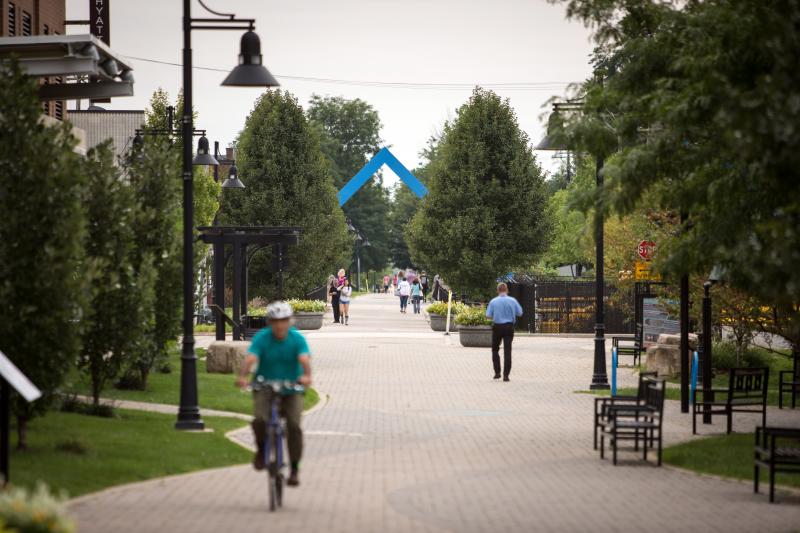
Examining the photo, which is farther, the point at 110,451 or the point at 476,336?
the point at 476,336

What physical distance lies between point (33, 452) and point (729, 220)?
785cm

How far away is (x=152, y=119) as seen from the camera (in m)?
43.1

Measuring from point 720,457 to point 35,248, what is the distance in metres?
7.91

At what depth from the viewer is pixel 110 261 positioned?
17.2m

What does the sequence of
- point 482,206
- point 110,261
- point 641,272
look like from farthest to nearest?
point 482,206
point 641,272
point 110,261

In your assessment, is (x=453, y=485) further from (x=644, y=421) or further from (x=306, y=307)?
(x=306, y=307)

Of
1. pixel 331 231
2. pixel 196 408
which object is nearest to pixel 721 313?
pixel 196 408

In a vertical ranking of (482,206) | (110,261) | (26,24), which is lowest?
(110,261)

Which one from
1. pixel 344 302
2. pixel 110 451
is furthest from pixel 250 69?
pixel 344 302

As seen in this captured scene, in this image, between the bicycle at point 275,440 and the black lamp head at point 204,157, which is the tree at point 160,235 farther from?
the black lamp head at point 204,157

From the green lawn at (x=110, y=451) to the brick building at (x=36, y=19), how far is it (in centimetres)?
→ 1291

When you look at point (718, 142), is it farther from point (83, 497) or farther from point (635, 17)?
point (83, 497)

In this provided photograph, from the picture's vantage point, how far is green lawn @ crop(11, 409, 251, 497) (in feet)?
40.9

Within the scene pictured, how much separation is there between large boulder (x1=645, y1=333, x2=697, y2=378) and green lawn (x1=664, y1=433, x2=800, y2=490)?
32.3 ft
